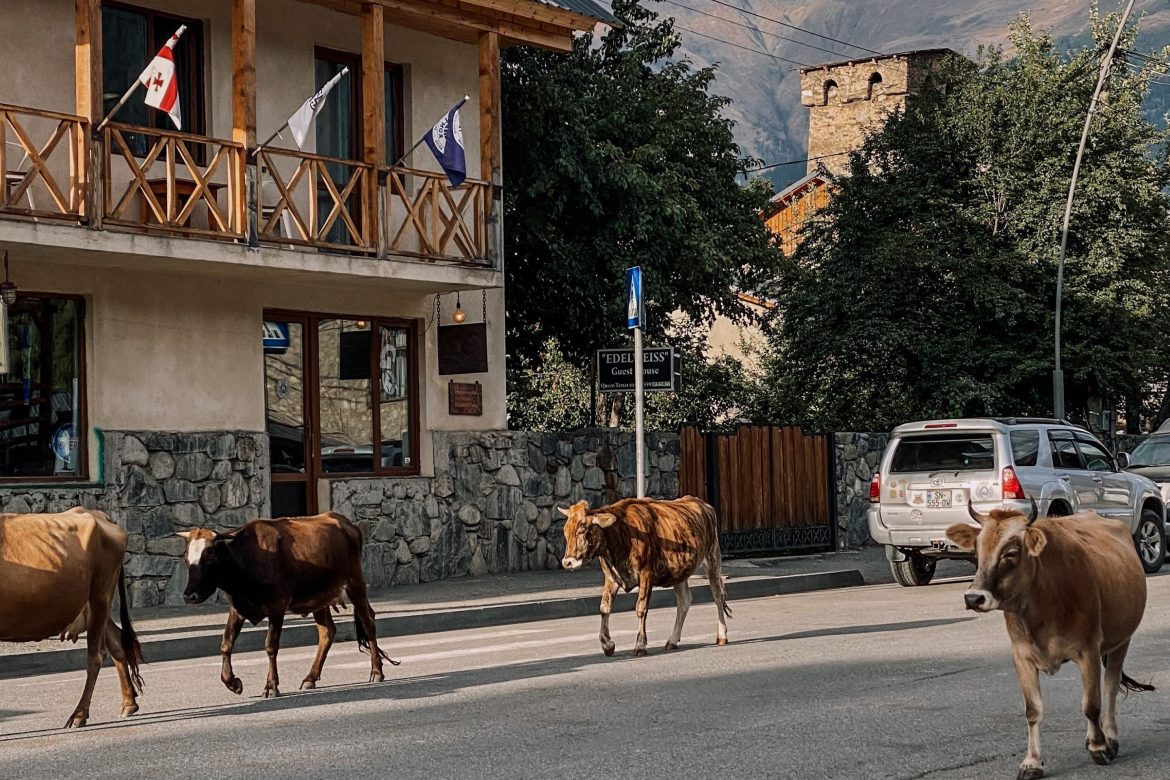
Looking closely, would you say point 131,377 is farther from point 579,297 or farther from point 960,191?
point 960,191

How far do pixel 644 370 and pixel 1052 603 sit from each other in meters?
11.8

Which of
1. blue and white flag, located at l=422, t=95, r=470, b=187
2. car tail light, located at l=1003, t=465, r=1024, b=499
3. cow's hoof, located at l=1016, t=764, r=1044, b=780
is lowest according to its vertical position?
cow's hoof, located at l=1016, t=764, r=1044, b=780

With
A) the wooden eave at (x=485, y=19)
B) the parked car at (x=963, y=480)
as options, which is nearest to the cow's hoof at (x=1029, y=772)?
the parked car at (x=963, y=480)

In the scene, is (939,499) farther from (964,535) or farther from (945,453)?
(964,535)

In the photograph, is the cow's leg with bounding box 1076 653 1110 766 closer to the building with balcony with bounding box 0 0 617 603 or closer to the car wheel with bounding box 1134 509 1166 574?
the building with balcony with bounding box 0 0 617 603

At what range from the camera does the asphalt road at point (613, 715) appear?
7824 mm

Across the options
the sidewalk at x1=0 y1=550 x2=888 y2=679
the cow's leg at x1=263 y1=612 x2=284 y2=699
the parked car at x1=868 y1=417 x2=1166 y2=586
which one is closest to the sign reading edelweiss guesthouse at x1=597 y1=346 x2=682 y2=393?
the sidewalk at x1=0 y1=550 x2=888 y2=679

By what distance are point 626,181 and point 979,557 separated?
1595cm

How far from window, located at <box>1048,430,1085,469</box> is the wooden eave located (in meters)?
8.24

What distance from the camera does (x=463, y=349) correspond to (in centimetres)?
2023

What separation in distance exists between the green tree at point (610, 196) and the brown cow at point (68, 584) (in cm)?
1359

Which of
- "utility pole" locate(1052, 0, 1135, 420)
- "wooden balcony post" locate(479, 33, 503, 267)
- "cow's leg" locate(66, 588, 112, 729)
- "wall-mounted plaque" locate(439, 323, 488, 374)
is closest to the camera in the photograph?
"cow's leg" locate(66, 588, 112, 729)

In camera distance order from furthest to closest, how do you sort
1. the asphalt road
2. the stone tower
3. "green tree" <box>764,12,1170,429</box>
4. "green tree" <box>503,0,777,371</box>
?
the stone tower, "green tree" <box>764,12,1170,429</box>, "green tree" <box>503,0,777,371</box>, the asphalt road

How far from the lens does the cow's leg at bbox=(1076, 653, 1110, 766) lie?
23.9ft
